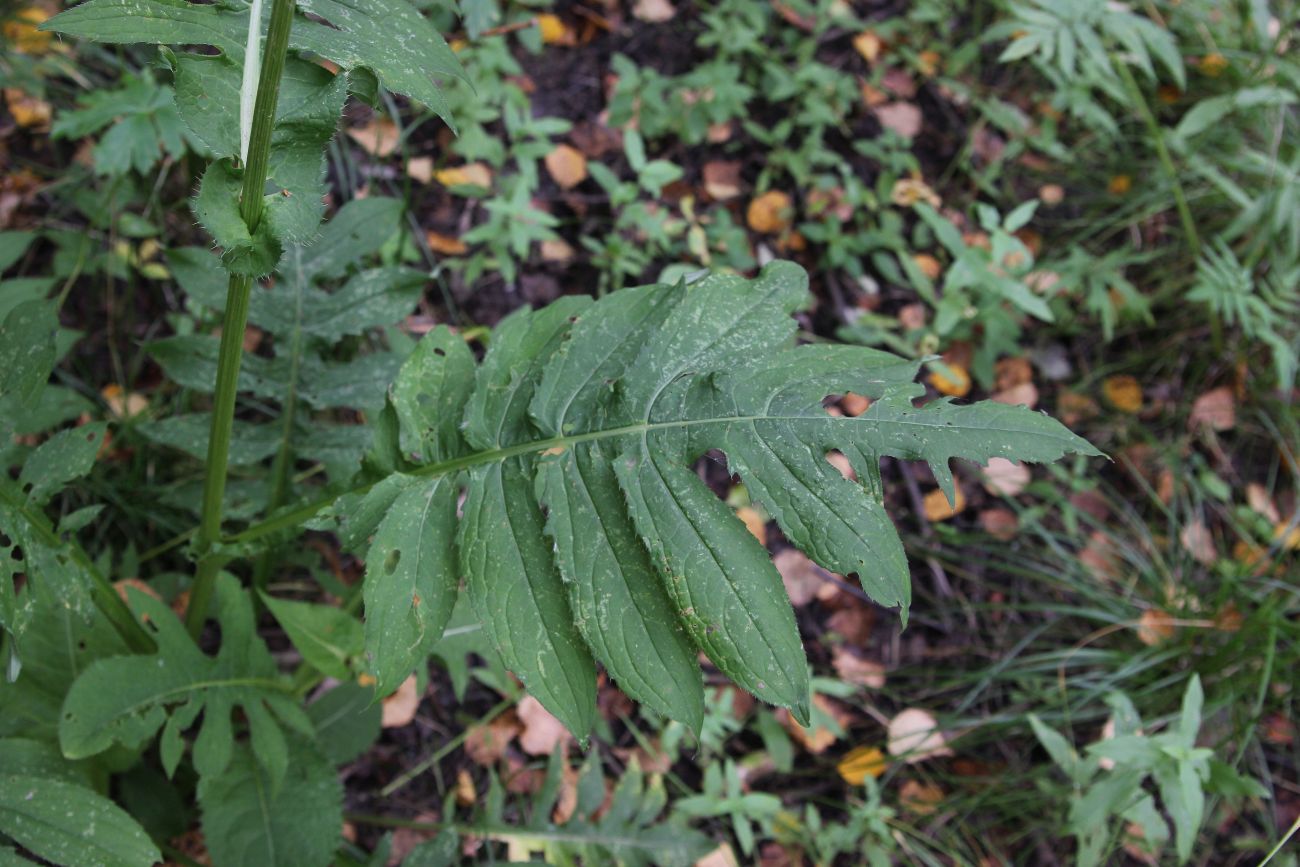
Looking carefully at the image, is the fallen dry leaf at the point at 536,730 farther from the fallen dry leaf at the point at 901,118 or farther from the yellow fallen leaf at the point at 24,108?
the fallen dry leaf at the point at 901,118

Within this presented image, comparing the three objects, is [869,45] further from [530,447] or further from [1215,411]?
[530,447]

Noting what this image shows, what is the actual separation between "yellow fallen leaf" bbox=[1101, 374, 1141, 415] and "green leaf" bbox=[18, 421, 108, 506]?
109 inches

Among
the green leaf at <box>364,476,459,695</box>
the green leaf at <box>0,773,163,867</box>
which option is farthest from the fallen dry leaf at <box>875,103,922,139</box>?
the green leaf at <box>0,773,163,867</box>

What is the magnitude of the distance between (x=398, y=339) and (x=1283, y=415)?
264cm

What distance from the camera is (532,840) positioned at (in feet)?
6.43

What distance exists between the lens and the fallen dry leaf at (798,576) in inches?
103

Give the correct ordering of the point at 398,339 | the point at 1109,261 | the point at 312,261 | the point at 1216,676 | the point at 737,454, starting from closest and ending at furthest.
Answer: the point at 737,454, the point at 312,261, the point at 398,339, the point at 1216,676, the point at 1109,261

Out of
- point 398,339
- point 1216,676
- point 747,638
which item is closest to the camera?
point 747,638

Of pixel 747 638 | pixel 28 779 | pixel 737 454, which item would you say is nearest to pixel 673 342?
pixel 737 454

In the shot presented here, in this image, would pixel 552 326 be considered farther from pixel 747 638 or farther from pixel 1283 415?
pixel 1283 415

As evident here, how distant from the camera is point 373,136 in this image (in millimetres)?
2738

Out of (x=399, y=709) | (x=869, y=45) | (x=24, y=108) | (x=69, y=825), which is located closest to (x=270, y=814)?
(x=69, y=825)

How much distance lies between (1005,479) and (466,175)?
183cm

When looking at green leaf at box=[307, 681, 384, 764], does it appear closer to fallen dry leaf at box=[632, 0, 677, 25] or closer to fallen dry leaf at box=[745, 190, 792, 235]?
fallen dry leaf at box=[745, 190, 792, 235]
